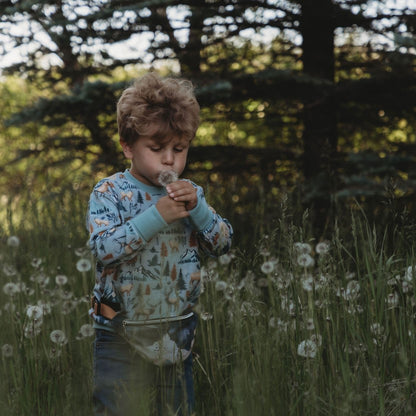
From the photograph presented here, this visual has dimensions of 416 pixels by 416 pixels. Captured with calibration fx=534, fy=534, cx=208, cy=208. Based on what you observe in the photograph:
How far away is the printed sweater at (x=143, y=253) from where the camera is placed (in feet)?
5.90

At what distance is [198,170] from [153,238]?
10.2 feet

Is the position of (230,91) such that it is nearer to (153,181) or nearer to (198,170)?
(198,170)

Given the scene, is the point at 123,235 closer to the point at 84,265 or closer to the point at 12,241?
the point at 84,265

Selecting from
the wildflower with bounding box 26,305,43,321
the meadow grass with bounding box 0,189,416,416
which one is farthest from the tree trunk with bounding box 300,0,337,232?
the wildflower with bounding box 26,305,43,321

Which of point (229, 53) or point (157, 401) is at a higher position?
point (229, 53)

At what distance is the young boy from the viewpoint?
5.97ft

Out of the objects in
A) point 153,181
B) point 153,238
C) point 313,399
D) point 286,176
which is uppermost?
point 153,181

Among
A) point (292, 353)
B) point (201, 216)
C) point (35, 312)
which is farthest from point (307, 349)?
point (35, 312)

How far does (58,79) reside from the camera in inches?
202

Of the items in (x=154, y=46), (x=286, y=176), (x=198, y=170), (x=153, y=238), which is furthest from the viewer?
(x=286, y=176)

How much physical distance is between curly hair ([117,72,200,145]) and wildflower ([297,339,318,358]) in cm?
86

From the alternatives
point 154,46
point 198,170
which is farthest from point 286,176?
point 154,46

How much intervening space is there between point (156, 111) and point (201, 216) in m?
0.43

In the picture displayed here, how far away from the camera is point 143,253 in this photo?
6.27 feet
